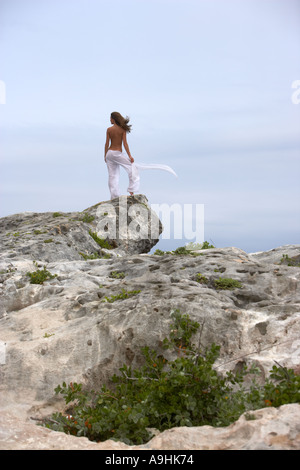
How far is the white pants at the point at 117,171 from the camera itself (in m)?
21.7

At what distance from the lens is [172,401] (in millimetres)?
5918

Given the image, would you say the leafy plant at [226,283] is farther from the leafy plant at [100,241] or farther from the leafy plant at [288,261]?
the leafy plant at [100,241]

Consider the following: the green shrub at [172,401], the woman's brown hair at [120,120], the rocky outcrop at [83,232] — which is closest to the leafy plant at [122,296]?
the green shrub at [172,401]

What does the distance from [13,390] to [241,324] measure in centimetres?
385

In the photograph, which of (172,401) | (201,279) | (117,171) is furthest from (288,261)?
(117,171)

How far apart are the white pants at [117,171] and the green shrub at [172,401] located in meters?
15.9

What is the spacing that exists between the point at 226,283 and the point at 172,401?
12.6 ft

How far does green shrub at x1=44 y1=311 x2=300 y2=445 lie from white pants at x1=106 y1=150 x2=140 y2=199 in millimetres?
15863

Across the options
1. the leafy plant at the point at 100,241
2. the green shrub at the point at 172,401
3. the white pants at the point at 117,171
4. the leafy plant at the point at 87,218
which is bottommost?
the green shrub at the point at 172,401

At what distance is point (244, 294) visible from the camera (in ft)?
29.2

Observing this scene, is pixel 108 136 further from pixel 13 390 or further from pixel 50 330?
pixel 13 390

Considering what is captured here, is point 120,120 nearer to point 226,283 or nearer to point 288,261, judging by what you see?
point 288,261

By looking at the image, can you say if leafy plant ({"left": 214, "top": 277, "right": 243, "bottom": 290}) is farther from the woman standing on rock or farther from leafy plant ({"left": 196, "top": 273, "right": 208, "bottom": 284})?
the woman standing on rock
